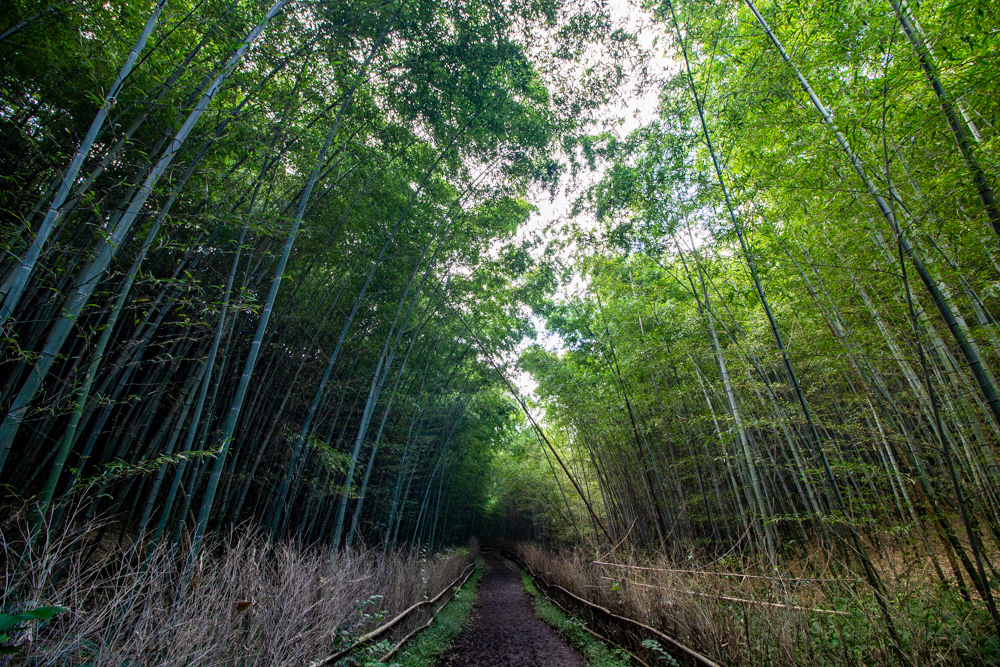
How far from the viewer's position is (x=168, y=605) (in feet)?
6.73

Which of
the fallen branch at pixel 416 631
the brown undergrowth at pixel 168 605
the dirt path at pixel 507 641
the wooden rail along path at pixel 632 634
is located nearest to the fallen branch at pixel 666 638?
the wooden rail along path at pixel 632 634

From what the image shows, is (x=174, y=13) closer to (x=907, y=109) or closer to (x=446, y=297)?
(x=446, y=297)

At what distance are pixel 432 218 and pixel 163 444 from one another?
358 cm

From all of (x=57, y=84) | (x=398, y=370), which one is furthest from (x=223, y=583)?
(x=398, y=370)

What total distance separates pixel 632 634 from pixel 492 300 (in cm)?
477

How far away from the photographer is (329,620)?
2.63 m

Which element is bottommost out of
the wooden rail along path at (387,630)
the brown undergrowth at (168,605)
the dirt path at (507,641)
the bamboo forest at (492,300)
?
the dirt path at (507,641)

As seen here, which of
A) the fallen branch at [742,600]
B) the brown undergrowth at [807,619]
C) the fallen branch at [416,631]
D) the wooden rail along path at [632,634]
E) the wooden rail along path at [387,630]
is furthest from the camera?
the fallen branch at [416,631]

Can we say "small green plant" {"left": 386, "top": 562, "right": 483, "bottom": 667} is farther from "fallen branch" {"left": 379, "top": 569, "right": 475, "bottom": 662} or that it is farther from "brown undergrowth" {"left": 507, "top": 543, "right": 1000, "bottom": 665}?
"brown undergrowth" {"left": 507, "top": 543, "right": 1000, "bottom": 665}

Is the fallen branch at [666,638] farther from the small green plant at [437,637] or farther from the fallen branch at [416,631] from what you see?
the fallen branch at [416,631]

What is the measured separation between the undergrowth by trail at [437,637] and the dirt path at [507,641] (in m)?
0.11

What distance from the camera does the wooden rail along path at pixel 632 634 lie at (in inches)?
110

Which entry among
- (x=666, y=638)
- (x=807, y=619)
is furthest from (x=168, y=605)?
(x=807, y=619)

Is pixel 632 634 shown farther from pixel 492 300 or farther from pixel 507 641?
pixel 492 300
